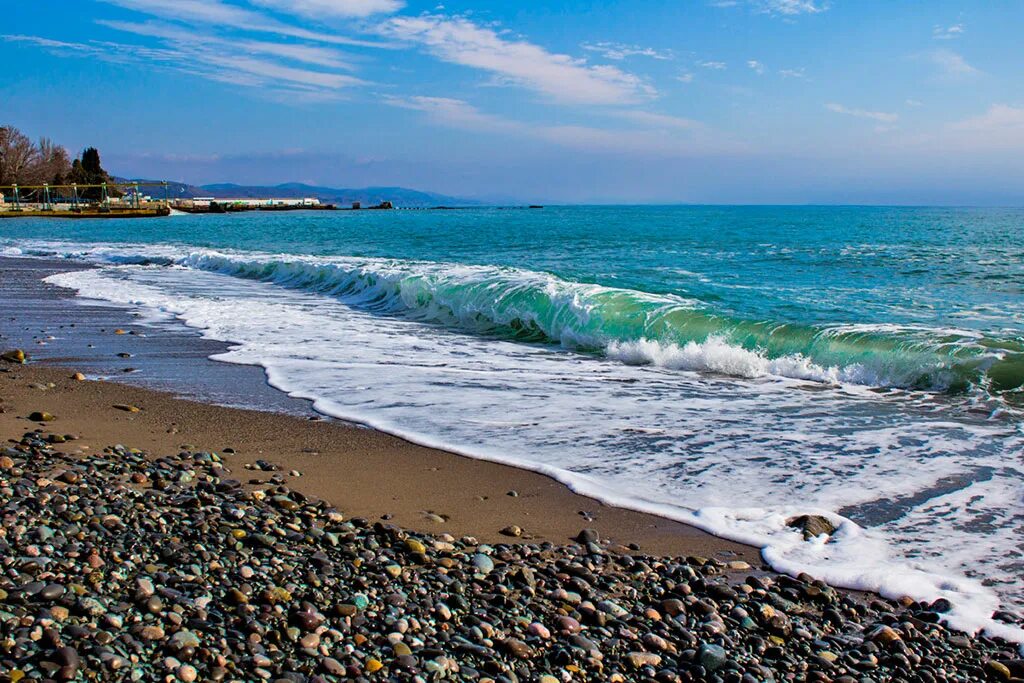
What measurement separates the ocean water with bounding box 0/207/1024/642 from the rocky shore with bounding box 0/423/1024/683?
480mm

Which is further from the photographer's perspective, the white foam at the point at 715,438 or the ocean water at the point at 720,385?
the ocean water at the point at 720,385

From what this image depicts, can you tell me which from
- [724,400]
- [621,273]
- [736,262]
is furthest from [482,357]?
[736,262]

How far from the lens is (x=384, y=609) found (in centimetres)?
313

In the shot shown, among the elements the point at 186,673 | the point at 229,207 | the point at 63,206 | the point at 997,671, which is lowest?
the point at 997,671

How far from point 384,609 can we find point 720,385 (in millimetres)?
6069

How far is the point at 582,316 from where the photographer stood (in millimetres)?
11797

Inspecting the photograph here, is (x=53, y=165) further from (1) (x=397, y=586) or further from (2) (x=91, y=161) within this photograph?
(1) (x=397, y=586)

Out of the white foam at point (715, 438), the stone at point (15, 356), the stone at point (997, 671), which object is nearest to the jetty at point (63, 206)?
the stone at point (15, 356)

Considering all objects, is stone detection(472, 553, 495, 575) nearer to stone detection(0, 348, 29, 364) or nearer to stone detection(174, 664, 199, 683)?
stone detection(174, 664, 199, 683)

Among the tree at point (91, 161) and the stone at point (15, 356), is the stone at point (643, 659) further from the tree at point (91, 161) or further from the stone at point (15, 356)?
the tree at point (91, 161)

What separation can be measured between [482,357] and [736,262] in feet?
52.3

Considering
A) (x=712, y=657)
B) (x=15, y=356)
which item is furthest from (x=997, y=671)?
(x=15, y=356)

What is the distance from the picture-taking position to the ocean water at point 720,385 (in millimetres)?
4477

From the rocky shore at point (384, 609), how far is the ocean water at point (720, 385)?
18.9 inches
